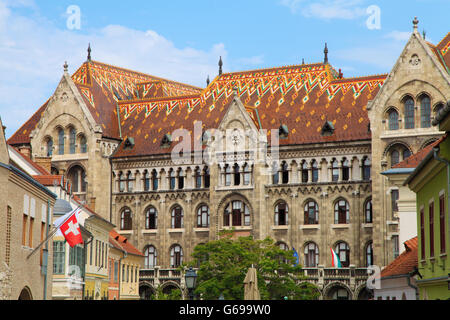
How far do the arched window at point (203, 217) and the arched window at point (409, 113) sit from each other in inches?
824

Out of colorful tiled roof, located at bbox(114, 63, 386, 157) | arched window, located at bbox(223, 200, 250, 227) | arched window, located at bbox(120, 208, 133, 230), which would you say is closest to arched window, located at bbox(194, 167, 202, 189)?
colorful tiled roof, located at bbox(114, 63, 386, 157)

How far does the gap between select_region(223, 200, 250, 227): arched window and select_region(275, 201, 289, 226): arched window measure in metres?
2.69

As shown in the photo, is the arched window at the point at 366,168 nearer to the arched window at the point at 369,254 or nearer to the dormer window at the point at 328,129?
the dormer window at the point at 328,129

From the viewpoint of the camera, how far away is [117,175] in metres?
95.6

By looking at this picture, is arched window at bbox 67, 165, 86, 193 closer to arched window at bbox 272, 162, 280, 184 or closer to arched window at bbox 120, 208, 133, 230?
arched window at bbox 120, 208, 133, 230

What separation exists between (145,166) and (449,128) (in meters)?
71.0

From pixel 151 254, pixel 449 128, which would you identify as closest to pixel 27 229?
pixel 449 128

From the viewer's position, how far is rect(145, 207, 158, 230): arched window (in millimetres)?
93125

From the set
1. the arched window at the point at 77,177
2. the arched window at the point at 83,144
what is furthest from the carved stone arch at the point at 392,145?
the arched window at the point at 83,144

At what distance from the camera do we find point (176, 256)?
91.3m

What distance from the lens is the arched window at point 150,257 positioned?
92188 millimetres

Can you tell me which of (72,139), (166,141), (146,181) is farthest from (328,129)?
(72,139)

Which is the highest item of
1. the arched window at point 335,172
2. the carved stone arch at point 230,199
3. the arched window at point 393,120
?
the arched window at point 393,120
